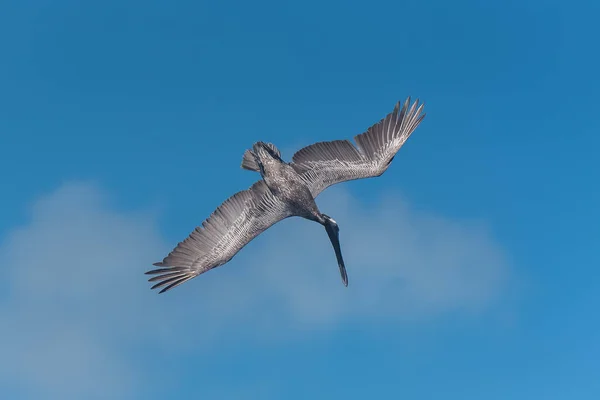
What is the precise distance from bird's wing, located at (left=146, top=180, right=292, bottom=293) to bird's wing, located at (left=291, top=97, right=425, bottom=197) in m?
1.39

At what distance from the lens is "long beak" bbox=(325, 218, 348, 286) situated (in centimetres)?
2073

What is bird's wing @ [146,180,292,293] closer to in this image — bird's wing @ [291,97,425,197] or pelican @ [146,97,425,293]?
pelican @ [146,97,425,293]

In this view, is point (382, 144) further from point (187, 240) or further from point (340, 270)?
point (187, 240)

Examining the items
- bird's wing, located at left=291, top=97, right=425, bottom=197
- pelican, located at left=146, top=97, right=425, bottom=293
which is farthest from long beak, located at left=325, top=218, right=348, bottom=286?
bird's wing, located at left=291, top=97, right=425, bottom=197

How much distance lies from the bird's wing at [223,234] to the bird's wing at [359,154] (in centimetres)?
139

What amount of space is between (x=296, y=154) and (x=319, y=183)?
3.70 feet

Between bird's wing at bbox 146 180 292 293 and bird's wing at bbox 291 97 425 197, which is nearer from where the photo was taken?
bird's wing at bbox 146 180 292 293

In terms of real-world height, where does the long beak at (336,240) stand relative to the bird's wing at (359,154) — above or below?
below

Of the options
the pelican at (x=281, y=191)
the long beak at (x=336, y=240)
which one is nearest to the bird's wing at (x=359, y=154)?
the pelican at (x=281, y=191)

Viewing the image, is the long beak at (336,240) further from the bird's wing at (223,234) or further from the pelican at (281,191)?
the bird's wing at (223,234)

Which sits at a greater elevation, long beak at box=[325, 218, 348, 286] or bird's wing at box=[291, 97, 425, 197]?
bird's wing at box=[291, 97, 425, 197]

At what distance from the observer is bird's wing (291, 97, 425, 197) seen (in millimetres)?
20781

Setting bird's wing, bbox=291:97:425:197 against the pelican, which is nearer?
the pelican

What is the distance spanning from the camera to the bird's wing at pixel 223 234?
1908cm
